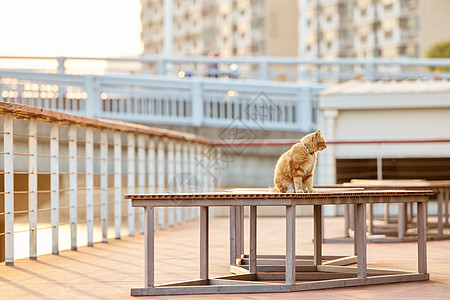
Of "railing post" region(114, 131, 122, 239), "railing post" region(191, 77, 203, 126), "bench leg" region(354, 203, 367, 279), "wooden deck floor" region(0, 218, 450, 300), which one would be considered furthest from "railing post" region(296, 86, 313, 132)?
"bench leg" region(354, 203, 367, 279)

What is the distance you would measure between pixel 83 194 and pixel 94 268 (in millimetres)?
16022

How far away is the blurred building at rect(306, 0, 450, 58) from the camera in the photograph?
2274 inches

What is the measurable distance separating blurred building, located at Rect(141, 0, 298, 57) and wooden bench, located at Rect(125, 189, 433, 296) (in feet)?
208

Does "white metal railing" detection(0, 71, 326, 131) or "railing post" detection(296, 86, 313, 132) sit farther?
"railing post" detection(296, 86, 313, 132)

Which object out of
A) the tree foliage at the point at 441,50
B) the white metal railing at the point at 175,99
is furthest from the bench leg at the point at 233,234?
the tree foliage at the point at 441,50

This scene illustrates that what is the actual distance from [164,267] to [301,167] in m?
1.53

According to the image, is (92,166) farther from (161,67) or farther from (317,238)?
(161,67)

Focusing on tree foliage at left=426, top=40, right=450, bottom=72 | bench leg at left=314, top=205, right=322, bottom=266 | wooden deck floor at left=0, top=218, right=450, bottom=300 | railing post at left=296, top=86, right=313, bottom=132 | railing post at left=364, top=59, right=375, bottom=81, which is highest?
tree foliage at left=426, top=40, right=450, bottom=72

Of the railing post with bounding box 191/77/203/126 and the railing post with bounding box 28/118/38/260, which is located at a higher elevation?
the railing post with bounding box 191/77/203/126

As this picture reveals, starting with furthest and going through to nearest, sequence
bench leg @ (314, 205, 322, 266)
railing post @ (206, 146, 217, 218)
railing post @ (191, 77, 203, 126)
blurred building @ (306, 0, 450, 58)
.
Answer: blurred building @ (306, 0, 450, 58), railing post @ (191, 77, 203, 126), railing post @ (206, 146, 217, 218), bench leg @ (314, 205, 322, 266)

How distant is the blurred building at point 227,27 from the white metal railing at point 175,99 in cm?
4775

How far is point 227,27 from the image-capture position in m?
73.5

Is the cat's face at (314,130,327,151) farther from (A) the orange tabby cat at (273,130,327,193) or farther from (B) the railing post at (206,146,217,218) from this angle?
(B) the railing post at (206,146,217,218)

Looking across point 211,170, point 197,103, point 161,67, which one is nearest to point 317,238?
point 211,170
